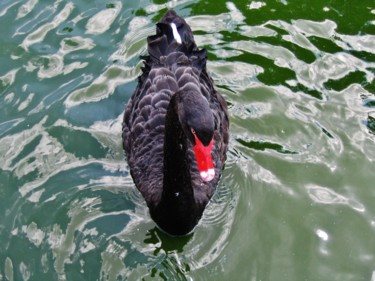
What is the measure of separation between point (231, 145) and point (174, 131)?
127cm

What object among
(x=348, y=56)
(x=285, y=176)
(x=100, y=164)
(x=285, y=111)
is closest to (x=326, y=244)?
(x=285, y=176)

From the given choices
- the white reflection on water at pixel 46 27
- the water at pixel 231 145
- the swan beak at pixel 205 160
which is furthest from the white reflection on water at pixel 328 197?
the white reflection on water at pixel 46 27

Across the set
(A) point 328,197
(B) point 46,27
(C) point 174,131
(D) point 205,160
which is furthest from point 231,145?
(B) point 46,27

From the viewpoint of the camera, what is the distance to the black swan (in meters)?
4.10

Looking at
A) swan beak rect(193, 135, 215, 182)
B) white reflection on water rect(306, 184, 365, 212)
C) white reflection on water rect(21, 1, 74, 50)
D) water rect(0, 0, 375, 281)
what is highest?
swan beak rect(193, 135, 215, 182)

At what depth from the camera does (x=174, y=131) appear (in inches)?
176

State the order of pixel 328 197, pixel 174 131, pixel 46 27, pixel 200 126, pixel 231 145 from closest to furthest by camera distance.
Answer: pixel 200 126, pixel 174 131, pixel 328 197, pixel 231 145, pixel 46 27

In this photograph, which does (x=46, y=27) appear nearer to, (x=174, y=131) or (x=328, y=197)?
(x=174, y=131)

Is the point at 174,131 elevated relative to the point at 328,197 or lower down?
elevated

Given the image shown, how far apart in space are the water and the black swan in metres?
0.23

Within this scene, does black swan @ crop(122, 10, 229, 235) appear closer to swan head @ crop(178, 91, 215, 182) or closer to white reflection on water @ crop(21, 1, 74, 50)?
swan head @ crop(178, 91, 215, 182)

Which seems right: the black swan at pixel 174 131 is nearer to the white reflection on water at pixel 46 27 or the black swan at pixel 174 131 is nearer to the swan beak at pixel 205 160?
the swan beak at pixel 205 160

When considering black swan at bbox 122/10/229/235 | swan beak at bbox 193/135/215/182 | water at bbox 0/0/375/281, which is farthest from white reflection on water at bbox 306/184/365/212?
swan beak at bbox 193/135/215/182

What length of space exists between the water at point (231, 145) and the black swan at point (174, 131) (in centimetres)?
23
